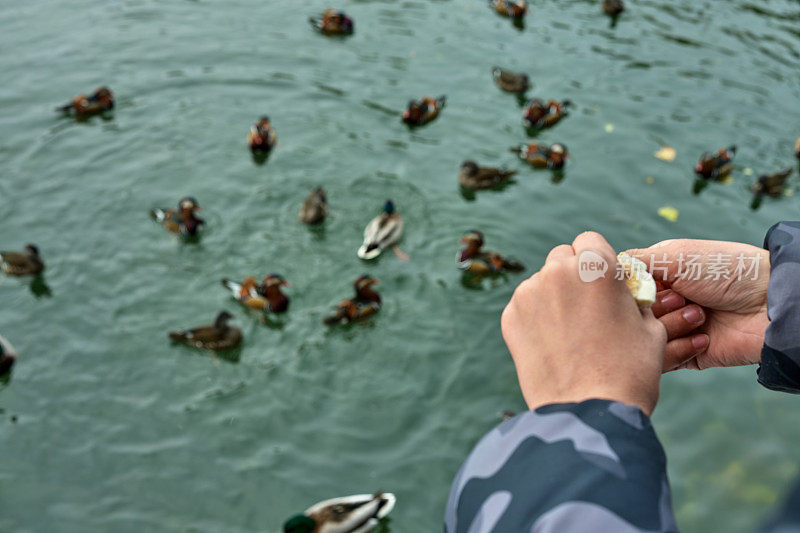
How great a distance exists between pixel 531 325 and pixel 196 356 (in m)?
5.51

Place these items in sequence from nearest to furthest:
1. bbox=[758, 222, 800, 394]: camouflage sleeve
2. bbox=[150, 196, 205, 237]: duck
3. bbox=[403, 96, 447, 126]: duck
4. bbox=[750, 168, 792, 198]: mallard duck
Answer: bbox=[758, 222, 800, 394]: camouflage sleeve → bbox=[150, 196, 205, 237]: duck → bbox=[750, 168, 792, 198]: mallard duck → bbox=[403, 96, 447, 126]: duck

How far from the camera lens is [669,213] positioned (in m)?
8.65

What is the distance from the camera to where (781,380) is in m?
2.07

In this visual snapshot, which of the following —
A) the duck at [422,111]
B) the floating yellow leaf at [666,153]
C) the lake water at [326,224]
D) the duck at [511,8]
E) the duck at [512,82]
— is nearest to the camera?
the lake water at [326,224]

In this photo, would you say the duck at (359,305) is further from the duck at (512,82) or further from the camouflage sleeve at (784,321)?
the duck at (512,82)

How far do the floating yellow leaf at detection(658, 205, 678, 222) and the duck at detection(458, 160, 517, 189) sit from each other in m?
A: 2.26

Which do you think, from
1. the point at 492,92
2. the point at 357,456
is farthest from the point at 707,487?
the point at 492,92

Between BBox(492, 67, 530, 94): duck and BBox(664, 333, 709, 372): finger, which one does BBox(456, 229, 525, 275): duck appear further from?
BBox(664, 333, 709, 372): finger

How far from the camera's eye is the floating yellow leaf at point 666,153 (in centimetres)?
966

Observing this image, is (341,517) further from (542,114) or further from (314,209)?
(542,114)

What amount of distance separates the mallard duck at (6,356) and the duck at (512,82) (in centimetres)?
839

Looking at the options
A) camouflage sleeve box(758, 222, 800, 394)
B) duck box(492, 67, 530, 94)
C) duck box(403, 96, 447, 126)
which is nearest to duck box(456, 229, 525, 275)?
duck box(403, 96, 447, 126)

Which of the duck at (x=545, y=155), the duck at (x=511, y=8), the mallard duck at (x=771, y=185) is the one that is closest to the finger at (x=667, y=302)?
the duck at (x=545, y=155)

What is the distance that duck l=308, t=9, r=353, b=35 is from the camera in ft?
40.1
